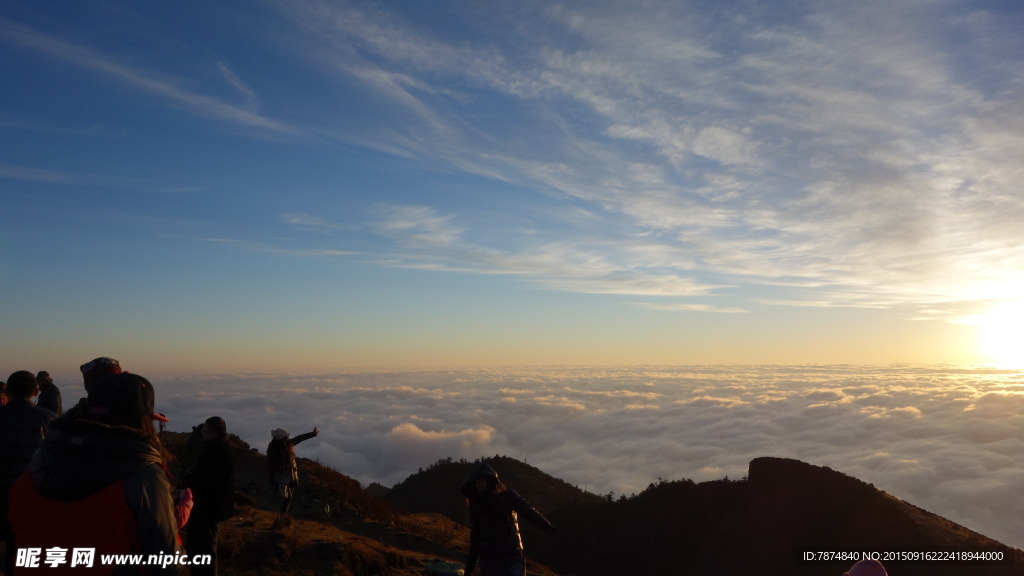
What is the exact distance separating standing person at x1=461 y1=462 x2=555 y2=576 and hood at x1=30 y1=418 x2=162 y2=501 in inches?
148

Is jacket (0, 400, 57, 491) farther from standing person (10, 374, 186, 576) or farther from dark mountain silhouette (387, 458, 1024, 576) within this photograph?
dark mountain silhouette (387, 458, 1024, 576)

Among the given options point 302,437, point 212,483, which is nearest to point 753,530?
point 302,437

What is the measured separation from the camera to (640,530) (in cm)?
3045

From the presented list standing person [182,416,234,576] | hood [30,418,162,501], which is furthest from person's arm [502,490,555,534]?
hood [30,418,162,501]

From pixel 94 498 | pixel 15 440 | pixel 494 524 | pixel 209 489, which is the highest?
pixel 94 498

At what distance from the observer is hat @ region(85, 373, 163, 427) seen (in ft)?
7.88

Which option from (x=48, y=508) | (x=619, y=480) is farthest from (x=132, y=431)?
(x=619, y=480)

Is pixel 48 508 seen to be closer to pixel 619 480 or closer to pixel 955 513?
pixel 955 513

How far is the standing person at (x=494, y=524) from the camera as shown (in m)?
5.66

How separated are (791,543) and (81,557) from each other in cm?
2733

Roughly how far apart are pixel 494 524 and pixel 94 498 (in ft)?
13.4

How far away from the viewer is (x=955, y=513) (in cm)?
4650

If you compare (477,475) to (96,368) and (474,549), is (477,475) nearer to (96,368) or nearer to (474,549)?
(474,549)

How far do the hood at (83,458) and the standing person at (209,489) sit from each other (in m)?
3.58
